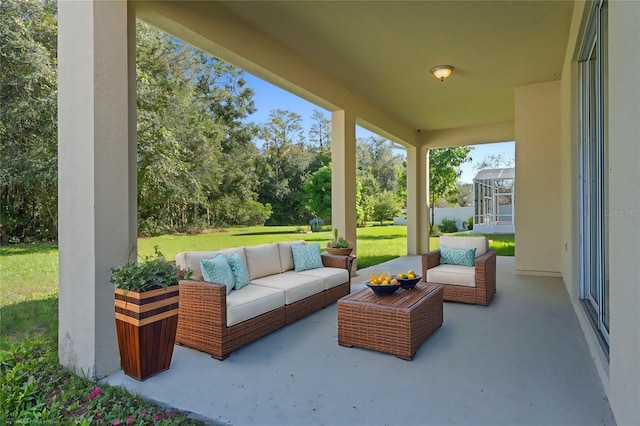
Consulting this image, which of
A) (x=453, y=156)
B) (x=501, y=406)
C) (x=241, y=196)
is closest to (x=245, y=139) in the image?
(x=241, y=196)

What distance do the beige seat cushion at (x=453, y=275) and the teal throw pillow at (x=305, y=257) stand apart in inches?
58.2

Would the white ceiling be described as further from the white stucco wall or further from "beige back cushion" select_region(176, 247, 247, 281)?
"beige back cushion" select_region(176, 247, 247, 281)

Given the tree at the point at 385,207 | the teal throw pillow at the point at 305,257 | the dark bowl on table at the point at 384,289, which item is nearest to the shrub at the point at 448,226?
the tree at the point at 385,207

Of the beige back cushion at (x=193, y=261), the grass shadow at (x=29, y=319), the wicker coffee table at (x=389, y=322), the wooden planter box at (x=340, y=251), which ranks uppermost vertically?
the beige back cushion at (x=193, y=261)

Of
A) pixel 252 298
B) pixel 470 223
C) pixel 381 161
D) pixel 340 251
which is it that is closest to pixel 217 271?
pixel 252 298

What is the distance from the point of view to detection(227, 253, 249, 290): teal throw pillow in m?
3.47

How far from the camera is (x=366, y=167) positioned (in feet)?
87.0

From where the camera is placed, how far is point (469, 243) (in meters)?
4.97

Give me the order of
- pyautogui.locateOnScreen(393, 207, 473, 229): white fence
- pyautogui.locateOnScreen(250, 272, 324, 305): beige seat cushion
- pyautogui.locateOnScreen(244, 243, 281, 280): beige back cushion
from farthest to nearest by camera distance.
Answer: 1. pyautogui.locateOnScreen(393, 207, 473, 229): white fence
2. pyautogui.locateOnScreen(244, 243, 281, 280): beige back cushion
3. pyautogui.locateOnScreen(250, 272, 324, 305): beige seat cushion

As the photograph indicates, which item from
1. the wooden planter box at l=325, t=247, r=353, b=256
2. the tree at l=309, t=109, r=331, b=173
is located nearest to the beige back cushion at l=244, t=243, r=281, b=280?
the wooden planter box at l=325, t=247, r=353, b=256

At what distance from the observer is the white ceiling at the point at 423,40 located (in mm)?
3686

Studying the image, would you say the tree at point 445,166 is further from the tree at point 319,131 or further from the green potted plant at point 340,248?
the green potted plant at point 340,248

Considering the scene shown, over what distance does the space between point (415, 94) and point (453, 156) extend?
797 cm

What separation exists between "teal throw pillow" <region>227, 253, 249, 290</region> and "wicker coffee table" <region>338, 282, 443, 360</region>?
1.03 meters
